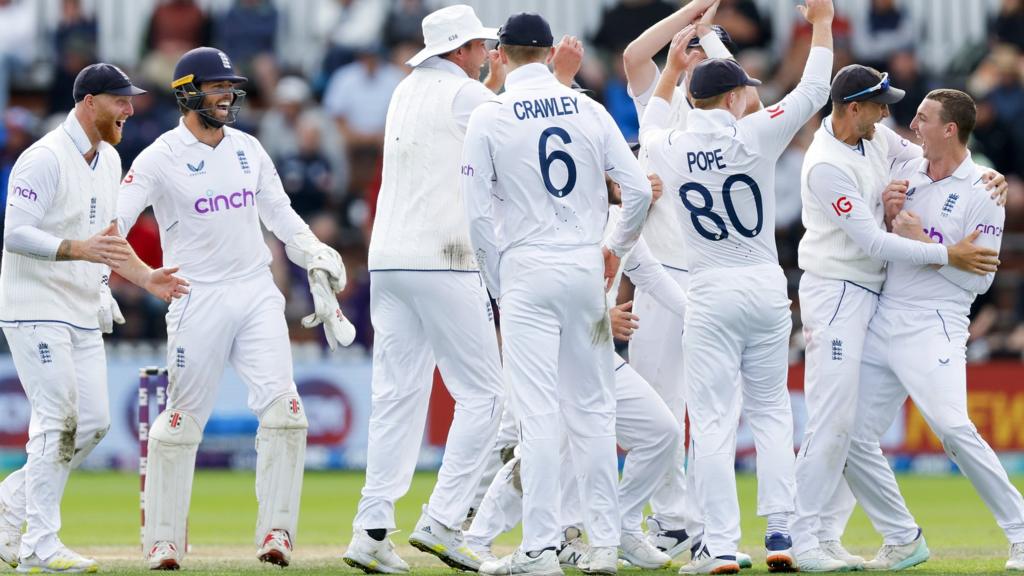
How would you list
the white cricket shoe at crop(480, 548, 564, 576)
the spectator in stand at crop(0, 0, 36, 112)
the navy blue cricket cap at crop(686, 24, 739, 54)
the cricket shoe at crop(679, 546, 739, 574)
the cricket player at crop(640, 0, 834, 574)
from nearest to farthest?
the white cricket shoe at crop(480, 548, 564, 576) < the cricket shoe at crop(679, 546, 739, 574) < the cricket player at crop(640, 0, 834, 574) < the navy blue cricket cap at crop(686, 24, 739, 54) < the spectator in stand at crop(0, 0, 36, 112)

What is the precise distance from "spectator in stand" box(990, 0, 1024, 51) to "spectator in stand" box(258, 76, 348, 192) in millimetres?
8566

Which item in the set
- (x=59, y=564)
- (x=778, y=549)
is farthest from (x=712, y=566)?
(x=59, y=564)

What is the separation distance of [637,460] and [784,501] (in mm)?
989

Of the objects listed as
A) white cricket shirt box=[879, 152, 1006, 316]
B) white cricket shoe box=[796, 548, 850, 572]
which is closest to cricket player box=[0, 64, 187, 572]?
white cricket shoe box=[796, 548, 850, 572]

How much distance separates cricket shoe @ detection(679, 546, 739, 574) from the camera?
8891 millimetres

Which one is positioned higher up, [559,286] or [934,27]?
[934,27]

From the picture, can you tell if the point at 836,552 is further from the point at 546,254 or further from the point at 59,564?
the point at 59,564

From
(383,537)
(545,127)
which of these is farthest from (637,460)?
(545,127)

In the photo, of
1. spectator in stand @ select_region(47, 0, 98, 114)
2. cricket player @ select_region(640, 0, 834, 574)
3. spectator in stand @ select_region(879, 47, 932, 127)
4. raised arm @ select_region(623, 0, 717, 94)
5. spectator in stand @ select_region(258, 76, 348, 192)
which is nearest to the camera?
cricket player @ select_region(640, 0, 834, 574)

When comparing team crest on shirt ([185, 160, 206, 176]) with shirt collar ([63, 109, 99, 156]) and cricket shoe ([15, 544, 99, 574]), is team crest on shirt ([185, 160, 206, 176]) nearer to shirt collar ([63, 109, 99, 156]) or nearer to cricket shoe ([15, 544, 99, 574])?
shirt collar ([63, 109, 99, 156])

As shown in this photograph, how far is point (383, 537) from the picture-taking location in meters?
9.11

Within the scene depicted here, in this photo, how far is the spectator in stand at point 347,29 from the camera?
21359 mm

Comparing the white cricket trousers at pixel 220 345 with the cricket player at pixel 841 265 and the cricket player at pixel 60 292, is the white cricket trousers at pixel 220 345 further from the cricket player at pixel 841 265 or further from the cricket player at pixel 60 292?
the cricket player at pixel 841 265

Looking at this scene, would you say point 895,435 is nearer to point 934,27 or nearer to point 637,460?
point 934,27
